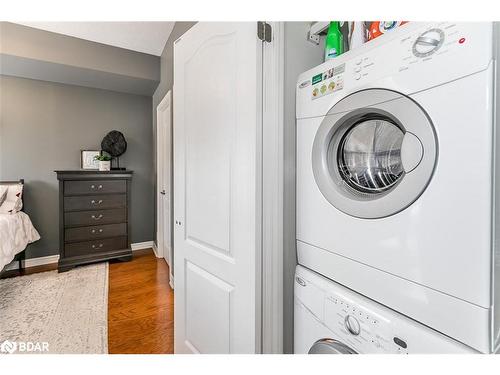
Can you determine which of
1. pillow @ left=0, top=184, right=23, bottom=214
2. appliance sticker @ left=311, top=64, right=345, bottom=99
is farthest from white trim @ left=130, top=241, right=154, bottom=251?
appliance sticker @ left=311, top=64, right=345, bottom=99

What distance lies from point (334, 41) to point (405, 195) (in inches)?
28.1

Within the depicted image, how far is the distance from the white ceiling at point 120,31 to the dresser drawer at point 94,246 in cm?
234

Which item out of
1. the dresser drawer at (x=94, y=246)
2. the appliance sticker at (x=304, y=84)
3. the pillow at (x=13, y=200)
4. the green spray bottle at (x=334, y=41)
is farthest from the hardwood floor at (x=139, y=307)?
the green spray bottle at (x=334, y=41)

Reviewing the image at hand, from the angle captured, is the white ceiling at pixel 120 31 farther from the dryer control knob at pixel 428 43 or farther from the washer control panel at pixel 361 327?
the washer control panel at pixel 361 327

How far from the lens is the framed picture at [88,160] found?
10.8 feet

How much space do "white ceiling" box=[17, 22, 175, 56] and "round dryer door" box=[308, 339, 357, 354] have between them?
291cm

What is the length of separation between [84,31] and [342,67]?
9.75 ft

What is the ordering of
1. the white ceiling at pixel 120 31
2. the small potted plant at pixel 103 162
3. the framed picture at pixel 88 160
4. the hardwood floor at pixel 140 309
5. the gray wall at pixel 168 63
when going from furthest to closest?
the framed picture at pixel 88 160, the small potted plant at pixel 103 162, the white ceiling at pixel 120 31, the gray wall at pixel 168 63, the hardwood floor at pixel 140 309

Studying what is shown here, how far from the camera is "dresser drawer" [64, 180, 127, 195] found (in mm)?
2818

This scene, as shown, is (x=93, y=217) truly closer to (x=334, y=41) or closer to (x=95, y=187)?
(x=95, y=187)
